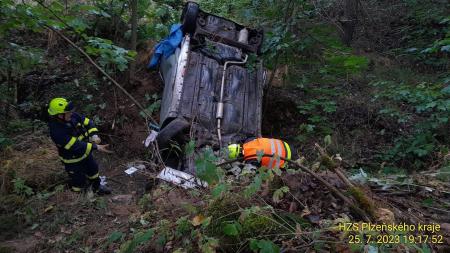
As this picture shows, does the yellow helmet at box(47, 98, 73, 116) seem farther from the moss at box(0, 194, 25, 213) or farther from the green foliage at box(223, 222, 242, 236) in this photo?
the green foliage at box(223, 222, 242, 236)

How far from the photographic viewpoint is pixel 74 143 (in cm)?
509

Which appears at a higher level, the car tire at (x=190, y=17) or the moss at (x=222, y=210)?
the car tire at (x=190, y=17)

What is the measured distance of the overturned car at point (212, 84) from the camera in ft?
18.3

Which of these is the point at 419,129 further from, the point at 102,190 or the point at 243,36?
the point at 102,190

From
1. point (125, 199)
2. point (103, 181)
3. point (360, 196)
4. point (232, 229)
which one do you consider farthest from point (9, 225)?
point (360, 196)

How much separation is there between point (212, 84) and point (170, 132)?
4.76ft

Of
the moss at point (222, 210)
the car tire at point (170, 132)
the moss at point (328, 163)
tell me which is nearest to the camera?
the moss at point (222, 210)

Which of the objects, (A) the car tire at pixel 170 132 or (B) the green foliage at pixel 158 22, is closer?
(A) the car tire at pixel 170 132

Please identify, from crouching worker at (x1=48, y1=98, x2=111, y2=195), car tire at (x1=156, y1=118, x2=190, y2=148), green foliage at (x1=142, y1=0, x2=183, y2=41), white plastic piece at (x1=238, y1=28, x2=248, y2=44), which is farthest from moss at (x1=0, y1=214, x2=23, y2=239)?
green foliage at (x1=142, y1=0, x2=183, y2=41)

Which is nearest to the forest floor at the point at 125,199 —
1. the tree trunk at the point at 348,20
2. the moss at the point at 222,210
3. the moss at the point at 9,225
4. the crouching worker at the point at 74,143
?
the moss at the point at 9,225

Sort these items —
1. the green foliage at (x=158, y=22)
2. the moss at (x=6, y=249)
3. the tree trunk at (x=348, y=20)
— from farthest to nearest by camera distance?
the green foliage at (x=158, y=22)
the tree trunk at (x=348, y=20)
the moss at (x=6, y=249)

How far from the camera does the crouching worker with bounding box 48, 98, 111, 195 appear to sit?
501 centimetres

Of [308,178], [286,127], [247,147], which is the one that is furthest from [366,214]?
[286,127]

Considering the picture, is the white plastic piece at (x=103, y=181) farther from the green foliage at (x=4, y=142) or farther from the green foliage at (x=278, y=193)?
the green foliage at (x=278, y=193)
